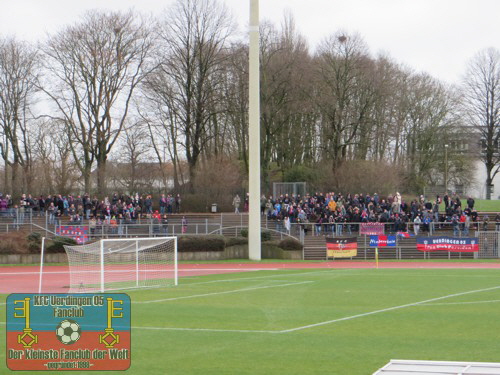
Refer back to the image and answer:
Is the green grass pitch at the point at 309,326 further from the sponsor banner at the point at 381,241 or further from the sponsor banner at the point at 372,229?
the sponsor banner at the point at 372,229

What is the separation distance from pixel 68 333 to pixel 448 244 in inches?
1386

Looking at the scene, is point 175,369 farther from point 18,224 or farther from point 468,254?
point 18,224

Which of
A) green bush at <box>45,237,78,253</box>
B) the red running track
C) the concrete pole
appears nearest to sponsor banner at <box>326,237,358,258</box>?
the red running track

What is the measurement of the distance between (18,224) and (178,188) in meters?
20.2

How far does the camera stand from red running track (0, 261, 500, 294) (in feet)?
95.4

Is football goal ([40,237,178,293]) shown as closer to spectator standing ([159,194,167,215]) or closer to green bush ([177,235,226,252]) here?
green bush ([177,235,226,252])

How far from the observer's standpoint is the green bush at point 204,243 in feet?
149

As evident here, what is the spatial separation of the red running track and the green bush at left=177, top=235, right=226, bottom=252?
12.1 ft

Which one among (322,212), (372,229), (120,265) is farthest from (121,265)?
(322,212)

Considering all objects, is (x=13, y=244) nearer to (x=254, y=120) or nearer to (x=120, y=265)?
(x=254, y=120)

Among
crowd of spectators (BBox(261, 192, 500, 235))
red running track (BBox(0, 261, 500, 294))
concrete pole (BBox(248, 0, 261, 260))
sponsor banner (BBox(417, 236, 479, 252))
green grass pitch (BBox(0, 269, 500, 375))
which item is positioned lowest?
red running track (BBox(0, 261, 500, 294))

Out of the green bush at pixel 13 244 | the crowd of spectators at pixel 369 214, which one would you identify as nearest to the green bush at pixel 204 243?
the crowd of spectators at pixel 369 214

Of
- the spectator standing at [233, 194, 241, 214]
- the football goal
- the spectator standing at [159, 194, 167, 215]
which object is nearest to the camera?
the football goal

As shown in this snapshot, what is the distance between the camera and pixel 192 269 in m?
38.2
